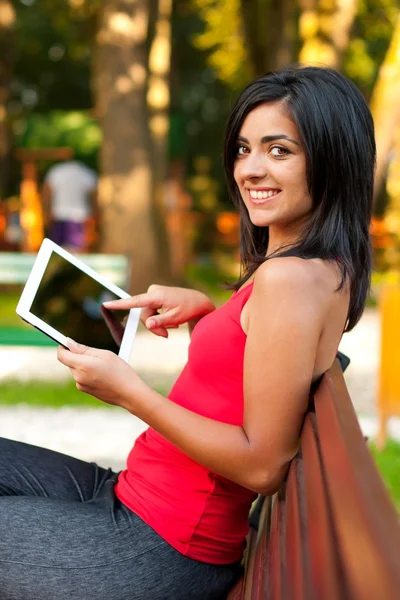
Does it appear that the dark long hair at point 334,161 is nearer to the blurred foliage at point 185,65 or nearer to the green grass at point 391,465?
the green grass at point 391,465

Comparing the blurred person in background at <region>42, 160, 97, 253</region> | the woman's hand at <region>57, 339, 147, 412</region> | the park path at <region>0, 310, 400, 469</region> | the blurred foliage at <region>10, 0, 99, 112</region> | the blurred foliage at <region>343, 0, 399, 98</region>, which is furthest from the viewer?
the blurred foliage at <region>10, 0, 99, 112</region>

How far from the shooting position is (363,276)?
220cm

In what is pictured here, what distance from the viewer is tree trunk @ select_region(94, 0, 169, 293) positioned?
11234mm

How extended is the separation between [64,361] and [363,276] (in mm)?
712

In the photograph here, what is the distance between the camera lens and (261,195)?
87.7 inches

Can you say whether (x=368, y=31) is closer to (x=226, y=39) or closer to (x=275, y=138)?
(x=226, y=39)

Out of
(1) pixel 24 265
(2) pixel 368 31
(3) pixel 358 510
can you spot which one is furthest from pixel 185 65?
(3) pixel 358 510

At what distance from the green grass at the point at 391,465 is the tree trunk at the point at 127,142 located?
5935mm

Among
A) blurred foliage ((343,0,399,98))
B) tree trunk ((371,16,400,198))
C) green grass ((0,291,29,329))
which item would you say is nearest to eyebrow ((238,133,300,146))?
green grass ((0,291,29,329))

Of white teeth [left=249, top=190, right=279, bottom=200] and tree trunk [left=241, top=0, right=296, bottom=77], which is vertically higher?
tree trunk [left=241, top=0, right=296, bottom=77]

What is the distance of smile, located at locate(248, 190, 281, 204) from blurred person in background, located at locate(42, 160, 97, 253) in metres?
10.7

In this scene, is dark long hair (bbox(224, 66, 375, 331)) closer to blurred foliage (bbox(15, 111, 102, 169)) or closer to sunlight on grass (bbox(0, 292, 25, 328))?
sunlight on grass (bbox(0, 292, 25, 328))

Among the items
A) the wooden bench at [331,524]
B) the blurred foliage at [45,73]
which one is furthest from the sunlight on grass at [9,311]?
the blurred foliage at [45,73]

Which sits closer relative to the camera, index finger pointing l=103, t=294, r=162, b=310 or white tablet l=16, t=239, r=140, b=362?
white tablet l=16, t=239, r=140, b=362
